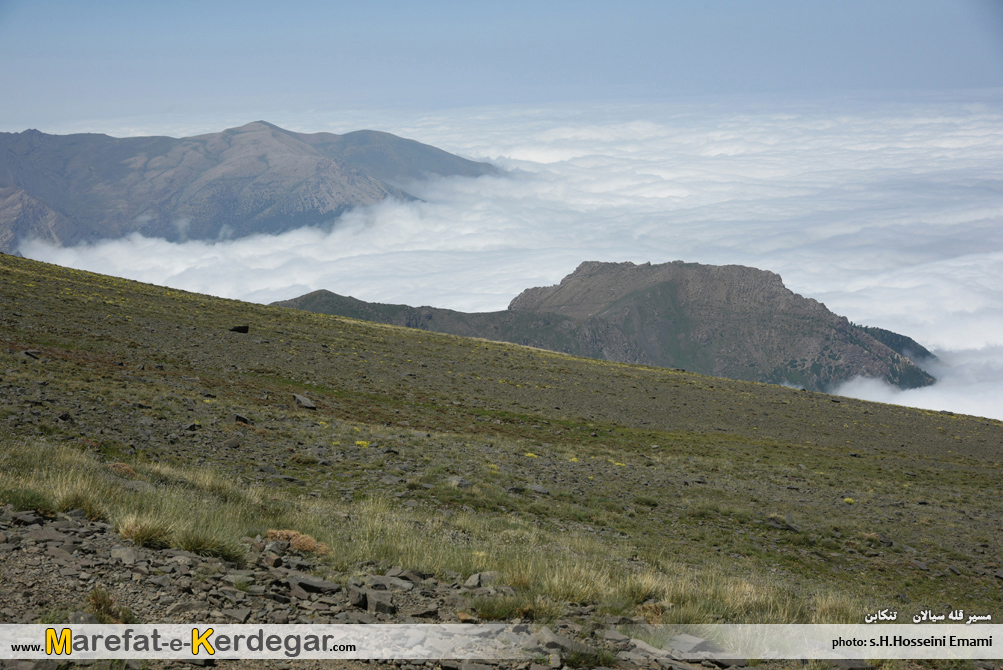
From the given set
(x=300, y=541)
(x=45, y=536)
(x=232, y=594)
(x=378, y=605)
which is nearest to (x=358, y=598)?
(x=378, y=605)

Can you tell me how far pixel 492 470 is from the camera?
21734 millimetres

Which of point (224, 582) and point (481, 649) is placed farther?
point (224, 582)

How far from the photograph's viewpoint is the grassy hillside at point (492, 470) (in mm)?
10336

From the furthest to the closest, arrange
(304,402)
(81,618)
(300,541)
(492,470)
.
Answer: (304,402) < (492,470) < (300,541) < (81,618)

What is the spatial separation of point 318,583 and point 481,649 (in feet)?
8.39

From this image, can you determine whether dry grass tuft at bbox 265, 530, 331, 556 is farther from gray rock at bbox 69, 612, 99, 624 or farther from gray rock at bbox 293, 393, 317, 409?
gray rock at bbox 293, 393, 317, 409

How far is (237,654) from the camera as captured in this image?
660 cm

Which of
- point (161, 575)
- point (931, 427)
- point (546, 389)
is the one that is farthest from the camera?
point (931, 427)

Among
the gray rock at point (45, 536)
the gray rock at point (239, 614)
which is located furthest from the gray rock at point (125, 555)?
the gray rock at point (239, 614)

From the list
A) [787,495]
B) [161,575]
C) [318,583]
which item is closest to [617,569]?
[318,583]

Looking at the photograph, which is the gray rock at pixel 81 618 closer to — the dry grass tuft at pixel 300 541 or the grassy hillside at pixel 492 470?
the grassy hillside at pixel 492 470

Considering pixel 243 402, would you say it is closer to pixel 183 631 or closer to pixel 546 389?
pixel 183 631

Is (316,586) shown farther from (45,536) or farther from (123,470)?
(123,470)

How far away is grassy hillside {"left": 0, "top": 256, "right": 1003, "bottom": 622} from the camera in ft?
33.9
